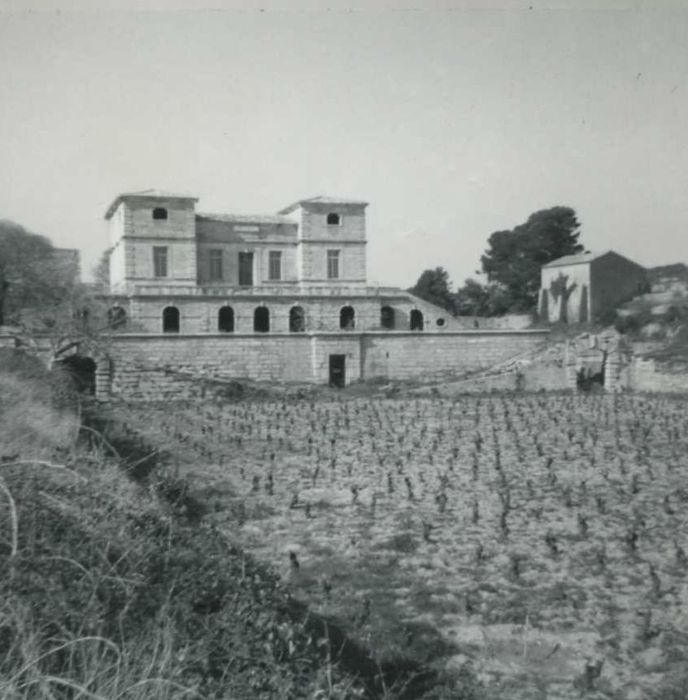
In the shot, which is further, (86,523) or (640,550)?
(640,550)

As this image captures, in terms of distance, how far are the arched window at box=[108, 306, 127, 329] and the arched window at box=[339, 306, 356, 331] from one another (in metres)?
10.3

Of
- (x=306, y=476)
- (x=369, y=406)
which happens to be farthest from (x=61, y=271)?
(x=306, y=476)

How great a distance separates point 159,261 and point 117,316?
13.5ft

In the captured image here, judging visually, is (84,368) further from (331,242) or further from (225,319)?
(331,242)

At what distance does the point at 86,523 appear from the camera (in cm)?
527

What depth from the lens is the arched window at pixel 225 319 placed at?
1432 inches

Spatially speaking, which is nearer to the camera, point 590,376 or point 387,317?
point 590,376

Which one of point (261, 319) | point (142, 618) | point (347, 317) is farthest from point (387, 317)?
point (142, 618)

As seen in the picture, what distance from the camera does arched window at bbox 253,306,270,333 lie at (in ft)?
122

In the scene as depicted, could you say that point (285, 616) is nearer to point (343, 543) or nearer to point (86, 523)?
point (86, 523)

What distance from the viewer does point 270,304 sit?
37.1 meters

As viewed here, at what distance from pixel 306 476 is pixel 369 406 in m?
8.55

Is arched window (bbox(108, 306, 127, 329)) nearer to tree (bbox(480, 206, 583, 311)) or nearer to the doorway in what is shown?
the doorway

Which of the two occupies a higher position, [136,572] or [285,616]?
[136,572]
